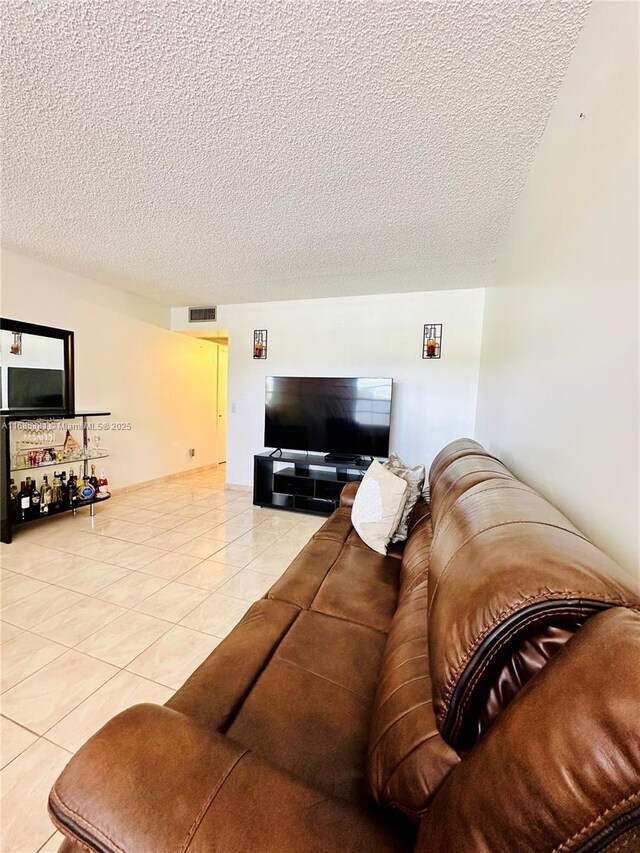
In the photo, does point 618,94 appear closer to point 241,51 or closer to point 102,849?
point 241,51

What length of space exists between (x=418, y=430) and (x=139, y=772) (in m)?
3.73

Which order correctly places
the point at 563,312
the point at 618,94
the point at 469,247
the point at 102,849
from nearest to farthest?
the point at 102,849 < the point at 618,94 < the point at 563,312 < the point at 469,247

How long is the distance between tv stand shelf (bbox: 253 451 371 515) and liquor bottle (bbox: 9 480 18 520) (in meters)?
2.13

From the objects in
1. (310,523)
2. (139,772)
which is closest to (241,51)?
(139,772)

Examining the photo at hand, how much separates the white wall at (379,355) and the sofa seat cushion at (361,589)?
8.03 ft

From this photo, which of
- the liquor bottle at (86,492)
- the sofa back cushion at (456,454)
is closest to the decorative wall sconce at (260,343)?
the liquor bottle at (86,492)

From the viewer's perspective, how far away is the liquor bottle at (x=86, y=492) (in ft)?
11.5

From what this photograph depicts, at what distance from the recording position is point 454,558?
0.77 meters

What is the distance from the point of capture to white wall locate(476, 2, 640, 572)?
0.81m

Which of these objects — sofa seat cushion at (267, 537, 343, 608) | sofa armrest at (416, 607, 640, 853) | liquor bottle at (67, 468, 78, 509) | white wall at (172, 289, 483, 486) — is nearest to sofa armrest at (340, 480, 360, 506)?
sofa seat cushion at (267, 537, 343, 608)

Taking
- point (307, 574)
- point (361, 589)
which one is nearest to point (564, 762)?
point (361, 589)

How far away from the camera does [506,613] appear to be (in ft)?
1.74

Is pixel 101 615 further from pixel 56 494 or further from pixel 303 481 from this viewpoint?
pixel 303 481

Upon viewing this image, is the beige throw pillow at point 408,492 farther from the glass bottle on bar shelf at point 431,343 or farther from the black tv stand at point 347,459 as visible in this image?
the glass bottle on bar shelf at point 431,343
